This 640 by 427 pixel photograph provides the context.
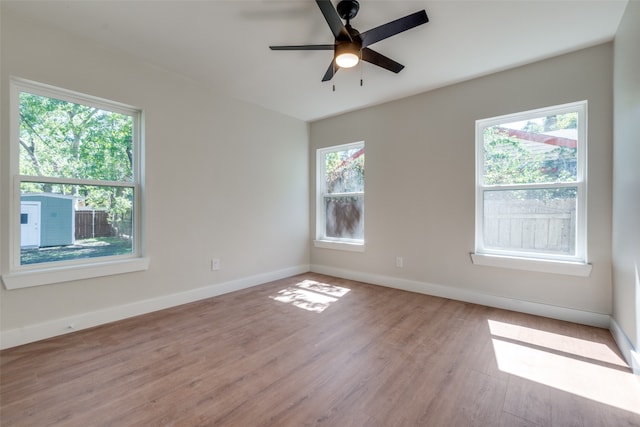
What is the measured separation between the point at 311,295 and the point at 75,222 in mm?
2559

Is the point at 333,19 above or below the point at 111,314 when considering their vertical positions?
above

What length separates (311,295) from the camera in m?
3.55

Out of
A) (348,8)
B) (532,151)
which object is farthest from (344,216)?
(348,8)

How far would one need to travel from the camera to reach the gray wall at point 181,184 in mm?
2305

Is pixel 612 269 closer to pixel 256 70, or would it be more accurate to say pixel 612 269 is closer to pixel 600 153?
pixel 600 153

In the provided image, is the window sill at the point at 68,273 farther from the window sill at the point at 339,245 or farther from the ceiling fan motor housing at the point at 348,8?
the ceiling fan motor housing at the point at 348,8

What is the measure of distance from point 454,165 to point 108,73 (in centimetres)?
380

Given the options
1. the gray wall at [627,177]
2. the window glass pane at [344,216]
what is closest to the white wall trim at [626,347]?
the gray wall at [627,177]

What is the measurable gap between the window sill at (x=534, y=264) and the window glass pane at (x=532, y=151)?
32.5 inches

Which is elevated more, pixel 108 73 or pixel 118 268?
pixel 108 73

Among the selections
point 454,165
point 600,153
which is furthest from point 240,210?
point 600,153

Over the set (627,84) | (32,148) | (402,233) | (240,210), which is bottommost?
(402,233)

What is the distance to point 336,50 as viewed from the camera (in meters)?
2.10

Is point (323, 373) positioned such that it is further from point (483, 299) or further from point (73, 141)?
point (73, 141)
